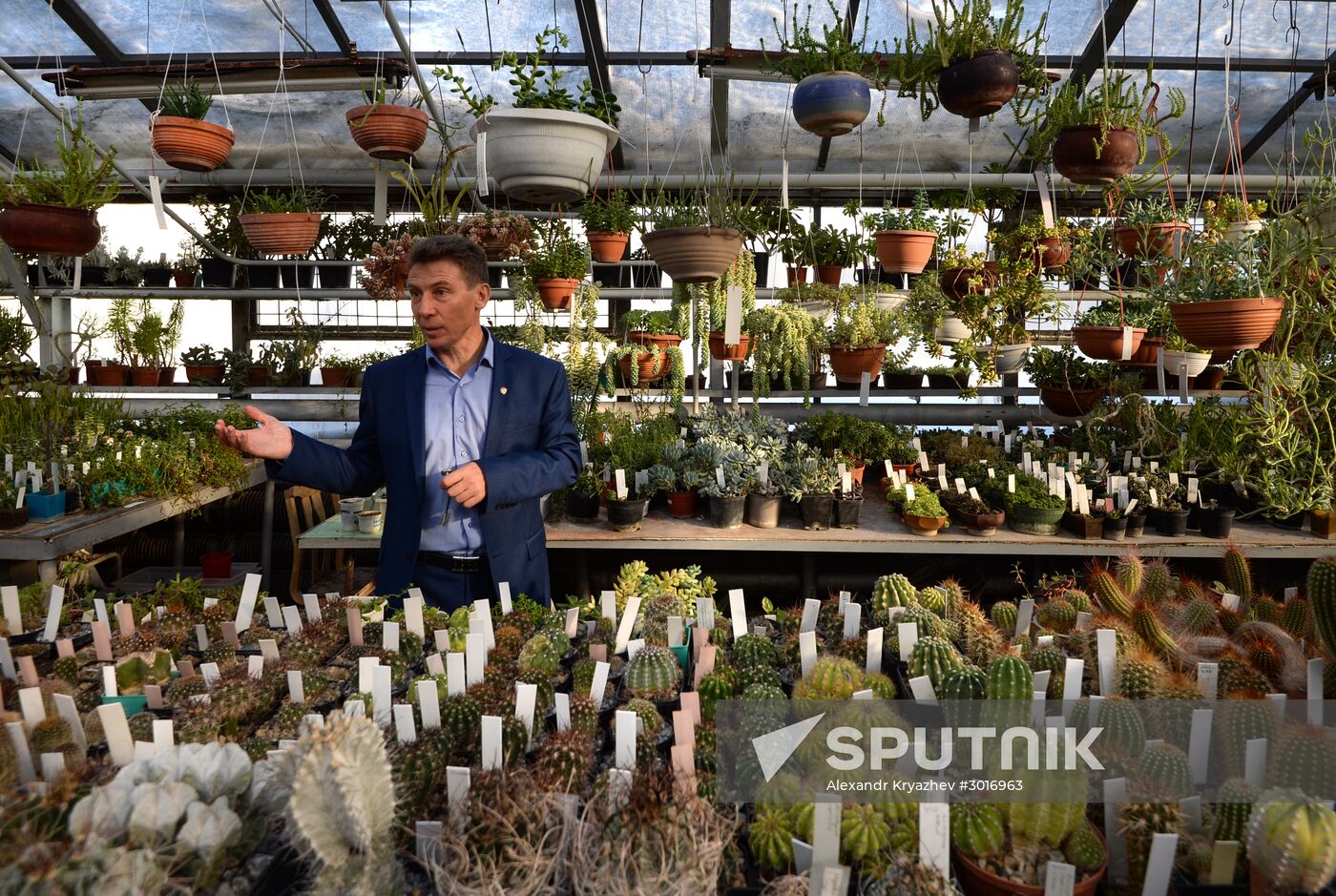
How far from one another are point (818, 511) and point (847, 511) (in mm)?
A: 139

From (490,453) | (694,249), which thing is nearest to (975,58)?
(694,249)

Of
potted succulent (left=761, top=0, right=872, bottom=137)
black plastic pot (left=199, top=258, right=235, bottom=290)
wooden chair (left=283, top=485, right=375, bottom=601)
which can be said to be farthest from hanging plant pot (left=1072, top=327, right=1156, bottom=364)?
black plastic pot (left=199, top=258, right=235, bottom=290)

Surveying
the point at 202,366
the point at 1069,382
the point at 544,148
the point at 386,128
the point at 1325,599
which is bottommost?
the point at 1325,599

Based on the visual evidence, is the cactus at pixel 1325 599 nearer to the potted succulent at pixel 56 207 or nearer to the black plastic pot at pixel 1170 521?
the black plastic pot at pixel 1170 521

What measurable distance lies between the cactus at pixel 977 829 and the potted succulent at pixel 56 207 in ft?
13.9

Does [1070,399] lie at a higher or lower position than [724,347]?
lower

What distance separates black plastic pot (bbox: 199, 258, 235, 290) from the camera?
22.0 feet

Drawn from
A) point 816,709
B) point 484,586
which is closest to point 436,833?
point 816,709

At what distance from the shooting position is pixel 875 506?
174 inches

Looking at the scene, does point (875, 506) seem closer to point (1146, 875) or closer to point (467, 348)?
point (467, 348)

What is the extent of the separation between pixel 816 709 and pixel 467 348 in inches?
63.3

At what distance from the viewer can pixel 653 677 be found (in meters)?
1.70

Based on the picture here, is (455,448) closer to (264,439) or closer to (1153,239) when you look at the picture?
(264,439)

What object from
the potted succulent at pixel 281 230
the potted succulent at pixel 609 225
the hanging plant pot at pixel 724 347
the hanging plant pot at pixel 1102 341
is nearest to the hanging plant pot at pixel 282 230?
the potted succulent at pixel 281 230
